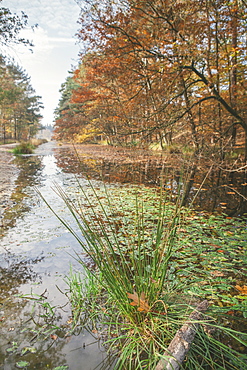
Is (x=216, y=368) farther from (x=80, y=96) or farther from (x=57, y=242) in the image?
(x=80, y=96)

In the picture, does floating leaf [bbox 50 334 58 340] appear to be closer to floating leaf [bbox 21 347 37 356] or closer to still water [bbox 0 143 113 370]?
still water [bbox 0 143 113 370]

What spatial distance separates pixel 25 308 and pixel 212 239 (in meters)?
2.46

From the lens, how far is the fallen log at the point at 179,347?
1215mm

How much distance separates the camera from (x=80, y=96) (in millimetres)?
18984

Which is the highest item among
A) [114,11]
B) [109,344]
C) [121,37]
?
[114,11]

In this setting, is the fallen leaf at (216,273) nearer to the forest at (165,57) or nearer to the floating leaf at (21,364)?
the forest at (165,57)

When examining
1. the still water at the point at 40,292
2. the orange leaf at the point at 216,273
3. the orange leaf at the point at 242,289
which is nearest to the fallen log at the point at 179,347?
the still water at the point at 40,292

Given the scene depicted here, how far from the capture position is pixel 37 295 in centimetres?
198

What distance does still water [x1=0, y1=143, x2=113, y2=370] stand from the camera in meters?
1.61

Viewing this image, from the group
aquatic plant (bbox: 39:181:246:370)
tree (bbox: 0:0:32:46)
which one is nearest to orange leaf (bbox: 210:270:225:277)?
aquatic plant (bbox: 39:181:246:370)

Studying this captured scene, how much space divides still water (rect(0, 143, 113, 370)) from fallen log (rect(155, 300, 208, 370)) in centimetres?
54

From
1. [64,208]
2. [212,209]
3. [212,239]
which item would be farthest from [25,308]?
[212,209]

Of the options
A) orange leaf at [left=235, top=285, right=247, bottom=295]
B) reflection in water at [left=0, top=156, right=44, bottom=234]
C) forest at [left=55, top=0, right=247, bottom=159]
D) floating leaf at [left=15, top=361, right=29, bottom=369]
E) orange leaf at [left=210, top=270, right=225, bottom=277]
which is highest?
forest at [left=55, top=0, right=247, bottom=159]

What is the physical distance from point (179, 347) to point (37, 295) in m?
1.23
